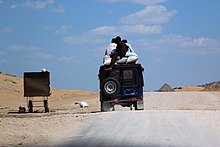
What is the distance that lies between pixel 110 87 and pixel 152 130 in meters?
9.09

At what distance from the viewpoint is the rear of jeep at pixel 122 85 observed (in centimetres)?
2386

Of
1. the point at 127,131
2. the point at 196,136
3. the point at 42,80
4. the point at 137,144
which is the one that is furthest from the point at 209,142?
the point at 42,80

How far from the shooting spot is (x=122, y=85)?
24031mm

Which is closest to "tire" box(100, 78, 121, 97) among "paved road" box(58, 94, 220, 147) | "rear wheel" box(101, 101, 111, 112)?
"rear wheel" box(101, 101, 111, 112)

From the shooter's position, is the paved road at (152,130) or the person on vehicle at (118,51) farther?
the person on vehicle at (118,51)

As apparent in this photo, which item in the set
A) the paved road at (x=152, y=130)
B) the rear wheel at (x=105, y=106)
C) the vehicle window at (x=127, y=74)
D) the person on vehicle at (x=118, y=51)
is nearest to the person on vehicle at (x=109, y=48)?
the person on vehicle at (x=118, y=51)

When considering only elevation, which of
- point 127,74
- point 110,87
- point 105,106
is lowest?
point 105,106

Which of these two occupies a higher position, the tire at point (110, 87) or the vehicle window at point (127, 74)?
the vehicle window at point (127, 74)

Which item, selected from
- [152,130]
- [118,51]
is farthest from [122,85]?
[152,130]

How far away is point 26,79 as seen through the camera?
30.8 meters

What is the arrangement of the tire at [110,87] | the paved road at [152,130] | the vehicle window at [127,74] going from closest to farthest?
the paved road at [152,130]
the tire at [110,87]
the vehicle window at [127,74]

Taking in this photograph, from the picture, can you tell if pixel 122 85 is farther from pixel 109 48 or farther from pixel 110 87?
pixel 109 48

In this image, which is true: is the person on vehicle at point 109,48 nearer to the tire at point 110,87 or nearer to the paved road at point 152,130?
the tire at point 110,87

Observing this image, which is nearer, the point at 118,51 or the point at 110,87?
the point at 110,87
